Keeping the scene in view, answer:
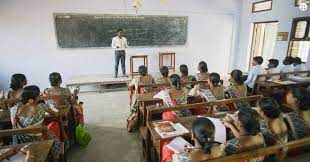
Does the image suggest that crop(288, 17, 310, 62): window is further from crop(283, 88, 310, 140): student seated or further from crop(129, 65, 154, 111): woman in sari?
crop(129, 65, 154, 111): woman in sari

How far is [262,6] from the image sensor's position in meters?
6.05

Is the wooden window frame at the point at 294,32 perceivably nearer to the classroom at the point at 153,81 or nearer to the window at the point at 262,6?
the classroom at the point at 153,81

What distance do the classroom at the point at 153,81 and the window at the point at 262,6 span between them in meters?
0.04

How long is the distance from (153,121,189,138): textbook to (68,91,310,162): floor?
82 centimetres

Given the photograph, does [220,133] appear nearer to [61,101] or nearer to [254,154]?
[254,154]

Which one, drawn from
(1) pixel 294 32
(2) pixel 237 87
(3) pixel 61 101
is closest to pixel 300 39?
(1) pixel 294 32

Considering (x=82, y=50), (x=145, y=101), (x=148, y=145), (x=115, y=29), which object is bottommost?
(x=148, y=145)

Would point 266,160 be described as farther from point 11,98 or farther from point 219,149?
point 11,98

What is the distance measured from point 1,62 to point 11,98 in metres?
3.70

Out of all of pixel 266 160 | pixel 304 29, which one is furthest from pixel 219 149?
pixel 304 29

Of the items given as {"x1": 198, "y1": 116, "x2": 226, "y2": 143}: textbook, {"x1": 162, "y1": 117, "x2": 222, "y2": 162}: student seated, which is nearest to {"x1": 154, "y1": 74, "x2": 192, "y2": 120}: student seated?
{"x1": 198, "y1": 116, "x2": 226, "y2": 143}: textbook

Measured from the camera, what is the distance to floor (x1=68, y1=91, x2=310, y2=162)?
8.34 ft

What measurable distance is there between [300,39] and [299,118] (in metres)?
4.11

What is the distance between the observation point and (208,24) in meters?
6.77
